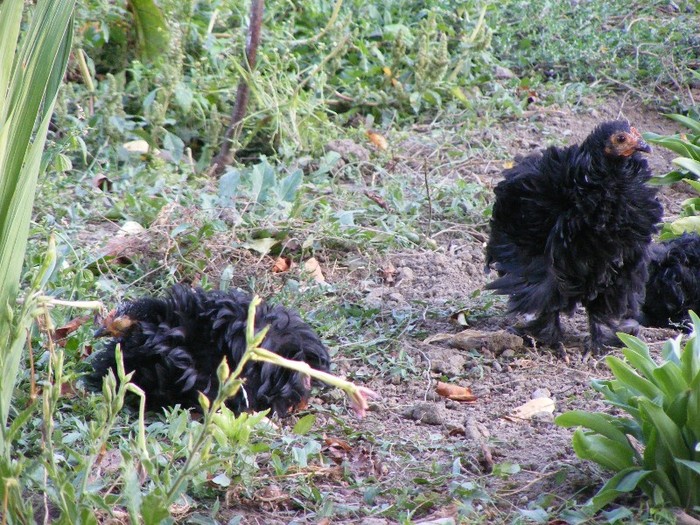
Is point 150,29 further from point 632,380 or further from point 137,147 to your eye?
point 632,380

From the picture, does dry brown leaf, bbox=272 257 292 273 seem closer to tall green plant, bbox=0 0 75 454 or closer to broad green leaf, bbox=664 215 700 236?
broad green leaf, bbox=664 215 700 236

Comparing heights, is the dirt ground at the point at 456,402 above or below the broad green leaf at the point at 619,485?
below

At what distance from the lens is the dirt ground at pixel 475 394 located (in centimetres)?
298

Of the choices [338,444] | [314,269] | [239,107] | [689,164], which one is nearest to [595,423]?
[338,444]

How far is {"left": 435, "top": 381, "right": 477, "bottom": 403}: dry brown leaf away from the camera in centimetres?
379

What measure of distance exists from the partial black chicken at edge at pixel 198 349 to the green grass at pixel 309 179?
125 mm

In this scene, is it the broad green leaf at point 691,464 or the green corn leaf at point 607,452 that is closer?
the broad green leaf at point 691,464

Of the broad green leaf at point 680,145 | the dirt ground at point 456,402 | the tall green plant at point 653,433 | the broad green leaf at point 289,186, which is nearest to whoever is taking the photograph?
the tall green plant at point 653,433

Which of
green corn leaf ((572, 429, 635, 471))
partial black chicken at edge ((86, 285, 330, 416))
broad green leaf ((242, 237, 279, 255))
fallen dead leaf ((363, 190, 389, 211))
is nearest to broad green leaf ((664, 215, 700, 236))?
fallen dead leaf ((363, 190, 389, 211))

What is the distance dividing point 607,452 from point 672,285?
2.00m

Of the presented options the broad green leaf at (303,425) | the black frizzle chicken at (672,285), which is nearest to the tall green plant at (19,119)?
the broad green leaf at (303,425)

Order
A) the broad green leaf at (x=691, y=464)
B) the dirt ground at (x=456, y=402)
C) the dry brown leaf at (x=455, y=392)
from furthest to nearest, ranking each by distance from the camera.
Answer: the dry brown leaf at (x=455, y=392) → the dirt ground at (x=456, y=402) → the broad green leaf at (x=691, y=464)

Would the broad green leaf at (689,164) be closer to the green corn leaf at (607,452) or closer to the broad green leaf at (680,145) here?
the broad green leaf at (680,145)

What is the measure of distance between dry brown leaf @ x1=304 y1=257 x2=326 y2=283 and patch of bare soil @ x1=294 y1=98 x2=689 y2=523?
0.27 m
